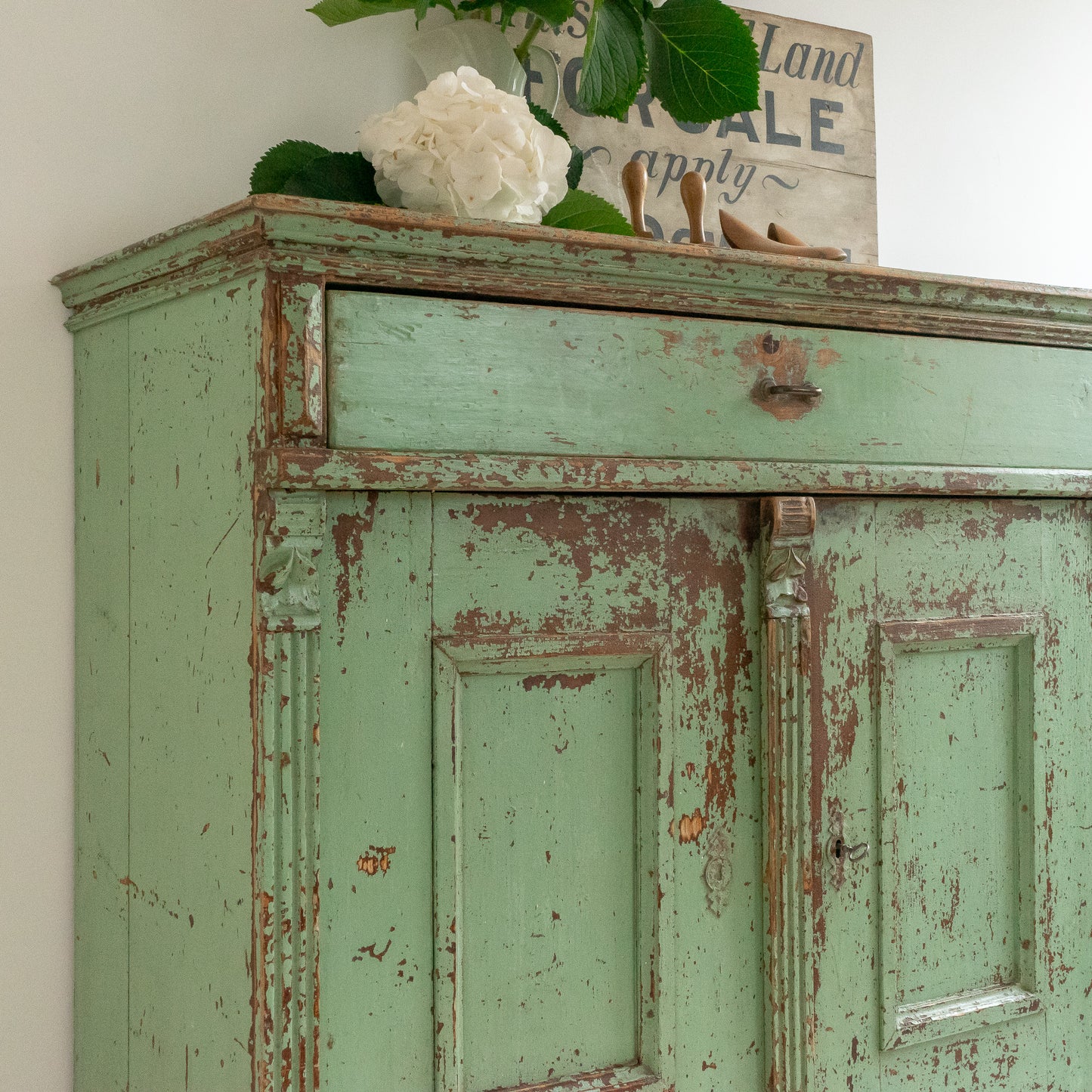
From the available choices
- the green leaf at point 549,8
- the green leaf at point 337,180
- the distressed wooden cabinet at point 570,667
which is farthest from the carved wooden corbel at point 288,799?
the green leaf at point 549,8

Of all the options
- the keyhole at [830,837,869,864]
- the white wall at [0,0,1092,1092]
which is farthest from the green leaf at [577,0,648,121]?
the keyhole at [830,837,869,864]

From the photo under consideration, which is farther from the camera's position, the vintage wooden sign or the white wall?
the vintage wooden sign

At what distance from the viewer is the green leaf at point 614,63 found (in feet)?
4.18

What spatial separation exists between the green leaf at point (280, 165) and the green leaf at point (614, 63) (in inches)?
13.1

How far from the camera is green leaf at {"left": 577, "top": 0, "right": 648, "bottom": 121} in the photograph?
128cm

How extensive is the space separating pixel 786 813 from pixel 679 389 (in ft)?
1.41

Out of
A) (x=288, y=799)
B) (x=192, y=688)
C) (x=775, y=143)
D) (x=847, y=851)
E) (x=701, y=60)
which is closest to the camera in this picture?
(x=288, y=799)

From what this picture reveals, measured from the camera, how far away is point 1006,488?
1.18m

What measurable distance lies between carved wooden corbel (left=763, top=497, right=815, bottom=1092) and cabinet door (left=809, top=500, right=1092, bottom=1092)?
0.09 ft

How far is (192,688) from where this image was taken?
0.96m

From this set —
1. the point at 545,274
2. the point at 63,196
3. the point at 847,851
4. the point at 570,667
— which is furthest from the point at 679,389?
the point at 63,196

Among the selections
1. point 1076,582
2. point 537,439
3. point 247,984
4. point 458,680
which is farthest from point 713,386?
point 247,984

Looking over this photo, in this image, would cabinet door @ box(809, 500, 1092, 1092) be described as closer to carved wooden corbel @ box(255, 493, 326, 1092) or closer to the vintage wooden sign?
carved wooden corbel @ box(255, 493, 326, 1092)

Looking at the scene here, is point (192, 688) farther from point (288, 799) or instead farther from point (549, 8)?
point (549, 8)
